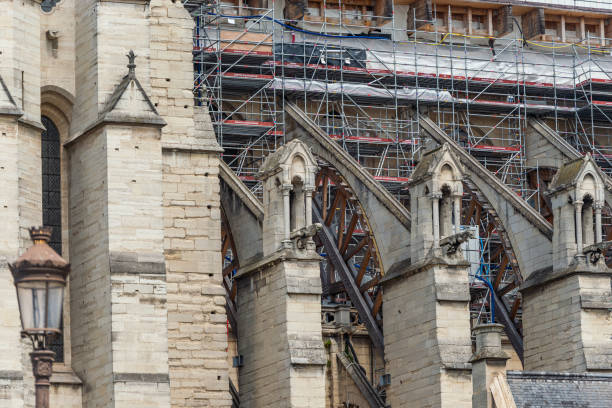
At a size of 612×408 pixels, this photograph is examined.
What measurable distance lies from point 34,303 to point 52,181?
56.3 feet

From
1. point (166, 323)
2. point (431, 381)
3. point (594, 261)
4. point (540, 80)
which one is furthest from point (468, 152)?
point (166, 323)

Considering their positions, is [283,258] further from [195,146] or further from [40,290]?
[40,290]

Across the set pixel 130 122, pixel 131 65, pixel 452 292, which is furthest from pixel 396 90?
pixel 130 122

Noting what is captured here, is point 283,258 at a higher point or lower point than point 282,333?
higher

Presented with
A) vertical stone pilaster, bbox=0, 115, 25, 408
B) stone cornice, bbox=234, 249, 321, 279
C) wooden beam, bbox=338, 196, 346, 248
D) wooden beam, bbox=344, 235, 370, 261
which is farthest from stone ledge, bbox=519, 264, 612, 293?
vertical stone pilaster, bbox=0, 115, 25, 408

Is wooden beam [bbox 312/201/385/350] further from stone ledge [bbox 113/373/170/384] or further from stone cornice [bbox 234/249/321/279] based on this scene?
stone ledge [bbox 113/373/170/384]

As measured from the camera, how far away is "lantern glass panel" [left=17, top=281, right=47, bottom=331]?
22312 millimetres

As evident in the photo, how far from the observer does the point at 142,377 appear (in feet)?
118

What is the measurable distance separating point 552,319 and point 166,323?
12075 mm

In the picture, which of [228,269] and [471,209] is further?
[471,209]

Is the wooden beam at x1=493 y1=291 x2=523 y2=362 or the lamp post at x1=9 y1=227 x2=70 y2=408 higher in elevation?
the wooden beam at x1=493 y1=291 x2=523 y2=362

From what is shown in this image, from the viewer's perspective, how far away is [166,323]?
36844 mm

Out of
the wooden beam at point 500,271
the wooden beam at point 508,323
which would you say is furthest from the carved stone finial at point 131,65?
the wooden beam at point 508,323

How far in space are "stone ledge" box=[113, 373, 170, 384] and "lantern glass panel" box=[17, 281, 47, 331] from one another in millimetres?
13499
